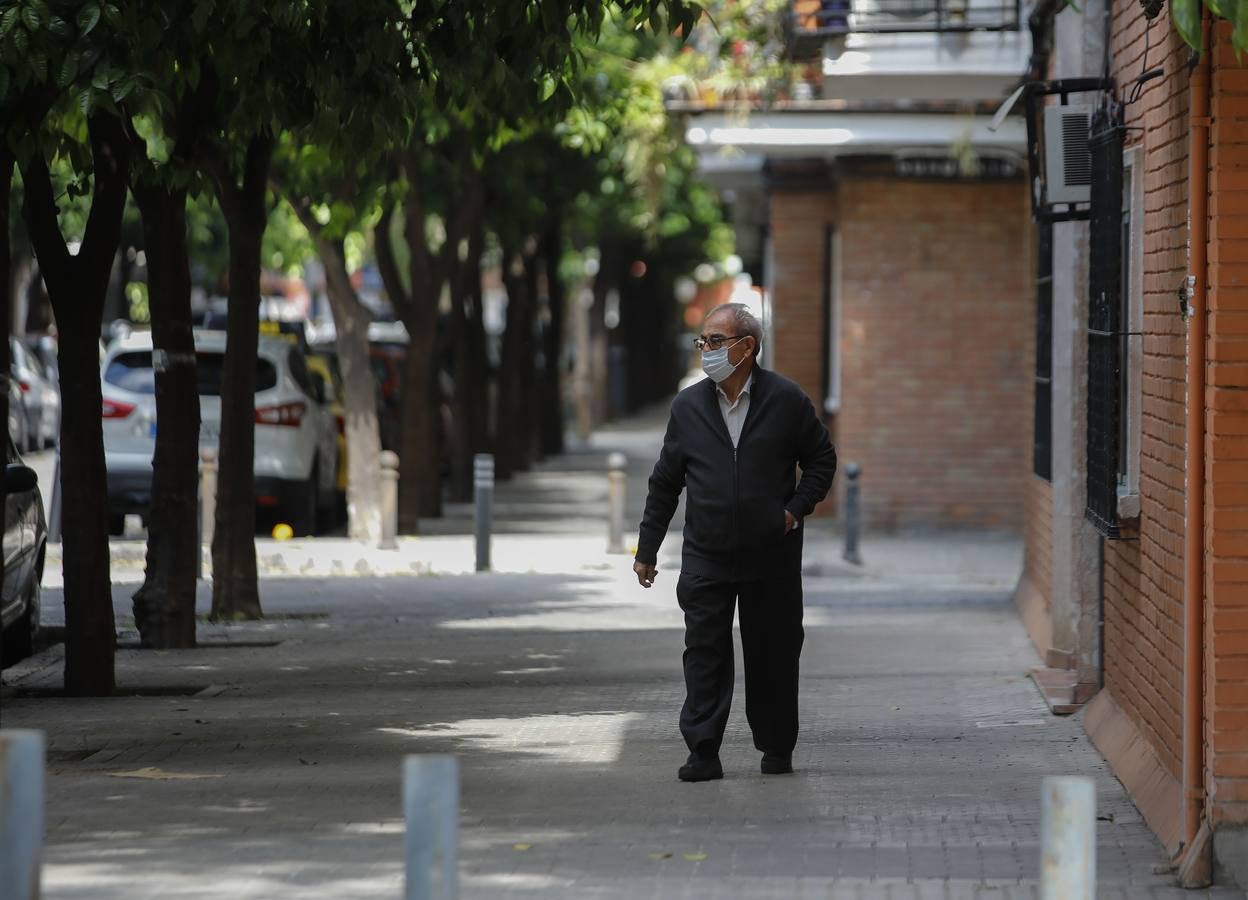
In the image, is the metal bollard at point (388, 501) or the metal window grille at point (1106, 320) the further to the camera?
the metal bollard at point (388, 501)

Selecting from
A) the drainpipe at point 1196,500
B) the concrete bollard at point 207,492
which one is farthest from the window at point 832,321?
the drainpipe at point 1196,500

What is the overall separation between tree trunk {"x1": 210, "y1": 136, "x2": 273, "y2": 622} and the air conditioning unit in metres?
5.36

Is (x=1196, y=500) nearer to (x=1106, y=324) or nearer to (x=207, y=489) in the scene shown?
(x=1106, y=324)

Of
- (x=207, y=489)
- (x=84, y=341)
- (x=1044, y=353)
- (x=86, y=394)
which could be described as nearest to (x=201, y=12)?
(x=84, y=341)

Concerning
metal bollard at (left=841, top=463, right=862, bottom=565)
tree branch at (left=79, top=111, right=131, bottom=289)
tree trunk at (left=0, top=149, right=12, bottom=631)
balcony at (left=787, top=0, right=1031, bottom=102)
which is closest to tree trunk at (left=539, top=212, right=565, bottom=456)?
balcony at (left=787, top=0, right=1031, bottom=102)

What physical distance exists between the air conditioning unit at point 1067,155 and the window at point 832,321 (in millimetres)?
12327

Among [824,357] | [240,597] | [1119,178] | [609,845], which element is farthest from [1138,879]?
[824,357]

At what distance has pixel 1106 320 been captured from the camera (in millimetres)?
9227

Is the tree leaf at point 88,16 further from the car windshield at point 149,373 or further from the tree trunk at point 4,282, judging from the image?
the car windshield at point 149,373

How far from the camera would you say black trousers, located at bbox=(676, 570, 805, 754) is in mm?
8312

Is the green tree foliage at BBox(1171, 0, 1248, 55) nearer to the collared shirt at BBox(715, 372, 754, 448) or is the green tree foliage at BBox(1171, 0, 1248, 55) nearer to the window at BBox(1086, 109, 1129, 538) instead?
the collared shirt at BBox(715, 372, 754, 448)

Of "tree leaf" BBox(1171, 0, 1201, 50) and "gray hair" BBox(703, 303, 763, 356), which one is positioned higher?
"tree leaf" BBox(1171, 0, 1201, 50)

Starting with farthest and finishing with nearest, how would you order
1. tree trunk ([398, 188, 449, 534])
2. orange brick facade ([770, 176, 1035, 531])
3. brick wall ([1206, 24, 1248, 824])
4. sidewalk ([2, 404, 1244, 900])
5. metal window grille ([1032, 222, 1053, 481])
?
tree trunk ([398, 188, 449, 534])
orange brick facade ([770, 176, 1035, 531])
metal window grille ([1032, 222, 1053, 481])
sidewalk ([2, 404, 1244, 900])
brick wall ([1206, 24, 1248, 824])

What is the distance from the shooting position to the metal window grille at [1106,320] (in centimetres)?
891
